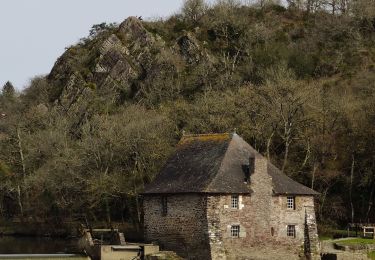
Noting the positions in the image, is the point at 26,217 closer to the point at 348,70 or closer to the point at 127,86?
the point at 127,86

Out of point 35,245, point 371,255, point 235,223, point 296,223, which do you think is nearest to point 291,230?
point 296,223

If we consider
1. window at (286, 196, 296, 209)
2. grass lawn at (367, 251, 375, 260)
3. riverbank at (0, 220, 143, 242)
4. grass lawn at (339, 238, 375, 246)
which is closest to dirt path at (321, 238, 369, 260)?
grass lawn at (367, 251, 375, 260)

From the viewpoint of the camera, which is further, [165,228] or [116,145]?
[116,145]

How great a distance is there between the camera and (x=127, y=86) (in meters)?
97.0

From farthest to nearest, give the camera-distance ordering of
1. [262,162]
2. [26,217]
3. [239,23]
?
[239,23] < [26,217] < [262,162]

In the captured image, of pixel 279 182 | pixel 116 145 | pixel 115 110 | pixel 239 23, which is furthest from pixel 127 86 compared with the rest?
pixel 279 182

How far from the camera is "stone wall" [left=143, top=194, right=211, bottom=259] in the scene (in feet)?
132

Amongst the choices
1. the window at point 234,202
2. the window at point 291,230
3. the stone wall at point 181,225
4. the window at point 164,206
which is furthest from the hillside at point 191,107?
the window at point 234,202

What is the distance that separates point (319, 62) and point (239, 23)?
16774mm

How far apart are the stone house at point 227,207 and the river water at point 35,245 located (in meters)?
7.89

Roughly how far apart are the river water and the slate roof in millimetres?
8668

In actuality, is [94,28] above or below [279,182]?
above

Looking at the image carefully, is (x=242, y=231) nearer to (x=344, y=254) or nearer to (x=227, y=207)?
(x=227, y=207)

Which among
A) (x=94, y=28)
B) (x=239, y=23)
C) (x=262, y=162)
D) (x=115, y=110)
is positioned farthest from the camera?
(x=94, y=28)
